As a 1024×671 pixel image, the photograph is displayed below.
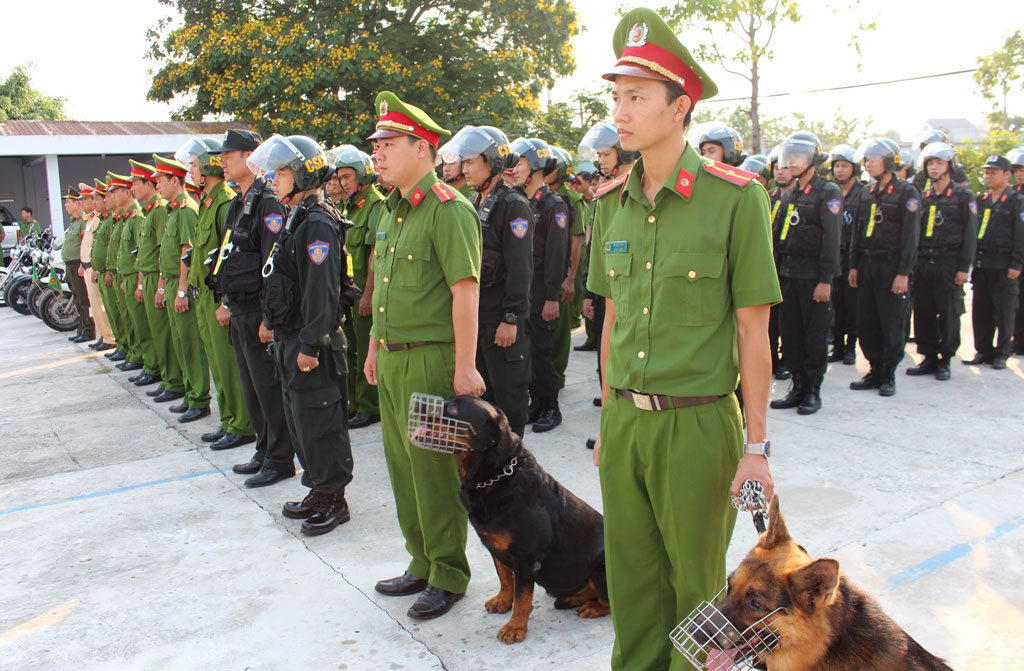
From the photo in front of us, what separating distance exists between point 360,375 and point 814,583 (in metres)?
5.38

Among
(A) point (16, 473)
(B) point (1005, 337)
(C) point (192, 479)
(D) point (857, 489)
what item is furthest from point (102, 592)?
(B) point (1005, 337)

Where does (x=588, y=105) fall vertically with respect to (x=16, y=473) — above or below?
above

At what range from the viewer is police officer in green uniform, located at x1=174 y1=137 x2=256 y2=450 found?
575 centimetres

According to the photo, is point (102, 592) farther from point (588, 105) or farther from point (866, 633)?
point (588, 105)

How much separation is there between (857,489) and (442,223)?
3056 millimetres

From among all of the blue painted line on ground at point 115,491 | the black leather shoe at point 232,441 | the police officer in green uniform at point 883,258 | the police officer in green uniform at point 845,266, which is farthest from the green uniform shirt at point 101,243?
the police officer in green uniform at point 883,258

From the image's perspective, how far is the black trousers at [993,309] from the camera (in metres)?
7.95

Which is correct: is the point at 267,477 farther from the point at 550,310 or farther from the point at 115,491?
the point at 550,310

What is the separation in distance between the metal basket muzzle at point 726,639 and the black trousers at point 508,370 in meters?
2.79

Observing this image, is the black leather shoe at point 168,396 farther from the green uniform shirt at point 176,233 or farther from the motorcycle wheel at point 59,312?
the motorcycle wheel at point 59,312

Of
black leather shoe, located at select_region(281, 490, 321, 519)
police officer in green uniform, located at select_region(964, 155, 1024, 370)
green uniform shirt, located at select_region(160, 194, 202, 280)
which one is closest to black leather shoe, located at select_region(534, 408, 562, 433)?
black leather shoe, located at select_region(281, 490, 321, 519)

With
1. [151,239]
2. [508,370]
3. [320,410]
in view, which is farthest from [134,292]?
[508,370]

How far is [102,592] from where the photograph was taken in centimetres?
385

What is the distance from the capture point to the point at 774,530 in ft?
6.81
